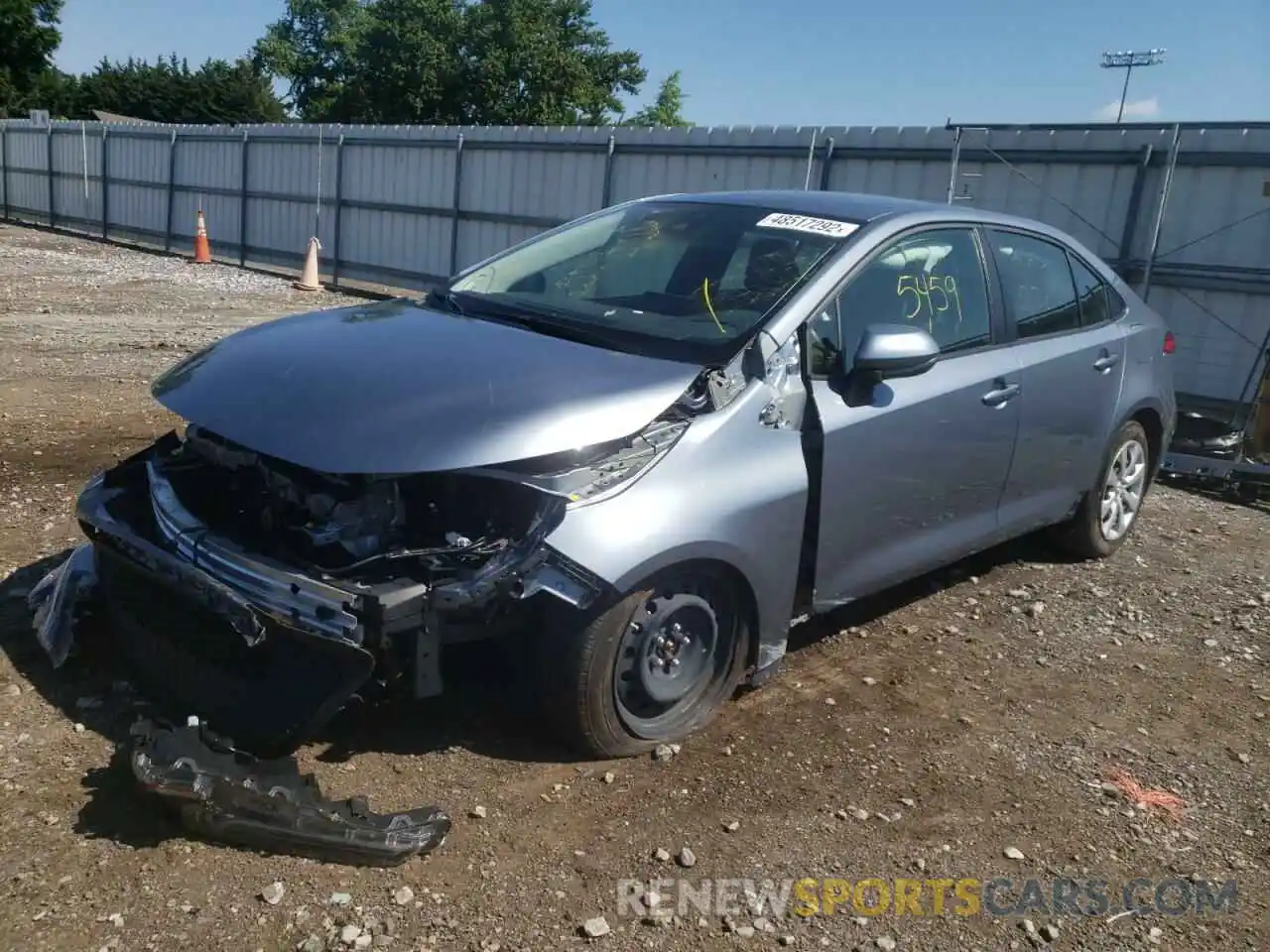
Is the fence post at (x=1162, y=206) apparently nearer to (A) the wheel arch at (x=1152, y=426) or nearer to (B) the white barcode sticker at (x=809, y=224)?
(A) the wheel arch at (x=1152, y=426)

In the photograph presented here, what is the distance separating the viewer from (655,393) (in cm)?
338

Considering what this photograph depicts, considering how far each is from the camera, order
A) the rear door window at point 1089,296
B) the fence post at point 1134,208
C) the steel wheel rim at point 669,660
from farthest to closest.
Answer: the fence post at point 1134,208 < the rear door window at point 1089,296 < the steel wheel rim at point 669,660

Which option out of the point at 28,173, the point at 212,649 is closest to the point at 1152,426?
the point at 212,649

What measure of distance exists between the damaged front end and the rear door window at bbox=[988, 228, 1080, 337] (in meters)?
2.60

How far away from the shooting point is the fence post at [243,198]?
1894cm

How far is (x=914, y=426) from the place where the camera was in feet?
13.5

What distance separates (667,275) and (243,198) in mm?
16812

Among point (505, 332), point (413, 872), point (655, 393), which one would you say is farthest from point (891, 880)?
point (505, 332)

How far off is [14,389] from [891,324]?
260 inches

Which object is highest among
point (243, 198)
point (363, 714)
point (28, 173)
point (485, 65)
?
point (485, 65)

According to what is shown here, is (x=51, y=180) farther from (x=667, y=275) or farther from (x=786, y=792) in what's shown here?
(x=786, y=792)

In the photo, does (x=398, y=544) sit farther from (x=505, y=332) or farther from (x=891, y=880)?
(x=891, y=880)

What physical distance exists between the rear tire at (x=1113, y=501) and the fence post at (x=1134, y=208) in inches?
157

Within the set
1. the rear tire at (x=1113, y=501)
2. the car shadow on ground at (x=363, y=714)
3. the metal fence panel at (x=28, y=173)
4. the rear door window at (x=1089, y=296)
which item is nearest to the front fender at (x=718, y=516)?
the car shadow on ground at (x=363, y=714)
